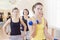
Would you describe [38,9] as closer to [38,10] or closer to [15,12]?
[38,10]

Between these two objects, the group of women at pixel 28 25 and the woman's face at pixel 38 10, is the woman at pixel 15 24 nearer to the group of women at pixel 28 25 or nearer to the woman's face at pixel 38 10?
the group of women at pixel 28 25

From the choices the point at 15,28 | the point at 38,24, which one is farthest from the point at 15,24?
the point at 38,24

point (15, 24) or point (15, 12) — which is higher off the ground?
point (15, 12)

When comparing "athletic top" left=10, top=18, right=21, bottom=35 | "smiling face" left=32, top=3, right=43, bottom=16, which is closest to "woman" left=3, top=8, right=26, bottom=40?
"athletic top" left=10, top=18, right=21, bottom=35

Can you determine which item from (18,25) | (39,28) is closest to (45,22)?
(39,28)

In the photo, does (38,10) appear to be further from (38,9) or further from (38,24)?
(38,24)

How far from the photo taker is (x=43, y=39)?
1204mm

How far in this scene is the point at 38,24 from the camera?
1187 mm

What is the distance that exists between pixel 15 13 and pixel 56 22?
366mm

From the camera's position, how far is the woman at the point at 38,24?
3.86 ft

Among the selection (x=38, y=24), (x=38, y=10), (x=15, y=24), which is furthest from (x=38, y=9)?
(x=15, y=24)

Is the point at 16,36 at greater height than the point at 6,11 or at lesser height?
lesser

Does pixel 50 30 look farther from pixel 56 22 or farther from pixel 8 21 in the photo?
pixel 8 21

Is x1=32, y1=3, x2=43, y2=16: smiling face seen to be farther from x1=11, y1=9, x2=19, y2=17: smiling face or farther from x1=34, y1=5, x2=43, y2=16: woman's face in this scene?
x1=11, y1=9, x2=19, y2=17: smiling face
